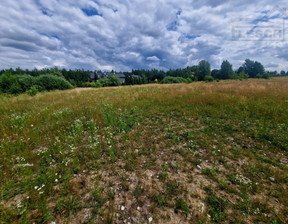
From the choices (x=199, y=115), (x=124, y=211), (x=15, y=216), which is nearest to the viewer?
(x=15, y=216)

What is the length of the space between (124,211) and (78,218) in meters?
0.82

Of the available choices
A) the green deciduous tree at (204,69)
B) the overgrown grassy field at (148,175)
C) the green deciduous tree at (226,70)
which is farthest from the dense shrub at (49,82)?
the green deciduous tree at (226,70)

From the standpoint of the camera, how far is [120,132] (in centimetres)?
474

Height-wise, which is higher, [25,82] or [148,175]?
[25,82]

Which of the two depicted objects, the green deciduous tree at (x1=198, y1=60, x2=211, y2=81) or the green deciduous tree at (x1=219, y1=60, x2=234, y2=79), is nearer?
the green deciduous tree at (x1=219, y1=60, x2=234, y2=79)

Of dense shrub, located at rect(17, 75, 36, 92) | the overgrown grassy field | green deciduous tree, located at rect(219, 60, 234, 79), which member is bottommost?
the overgrown grassy field

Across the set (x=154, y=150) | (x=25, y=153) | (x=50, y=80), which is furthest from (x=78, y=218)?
(x=50, y=80)

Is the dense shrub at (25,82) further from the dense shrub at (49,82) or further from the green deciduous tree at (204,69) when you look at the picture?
the green deciduous tree at (204,69)

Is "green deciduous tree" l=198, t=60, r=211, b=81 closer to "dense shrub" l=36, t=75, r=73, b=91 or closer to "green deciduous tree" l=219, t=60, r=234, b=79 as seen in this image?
"green deciduous tree" l=219, t=60, r=234, b=79

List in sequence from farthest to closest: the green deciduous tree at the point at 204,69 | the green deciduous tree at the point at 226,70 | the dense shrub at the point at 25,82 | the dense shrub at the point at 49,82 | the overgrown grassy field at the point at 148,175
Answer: the green deciduous tree at the point at 204,69
the green deciduous tree at the point at 226,70
the dense shrub at the point at 49,82
the dense shrub at the point at 25,82
the overgrown grassy field at the point at 148,175

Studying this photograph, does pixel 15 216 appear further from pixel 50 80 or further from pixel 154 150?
pixel 50 80

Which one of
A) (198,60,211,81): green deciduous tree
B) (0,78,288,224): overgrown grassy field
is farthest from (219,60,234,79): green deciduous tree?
(0,78,288,224): overgrown grassy field

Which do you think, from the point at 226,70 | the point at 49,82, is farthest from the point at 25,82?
the point at 226,70

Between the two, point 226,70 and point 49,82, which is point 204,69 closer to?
point 226,70
